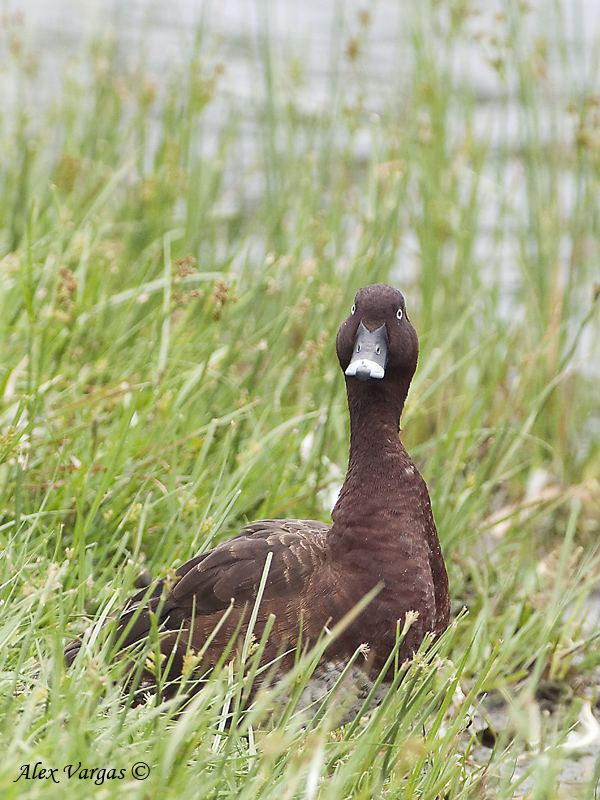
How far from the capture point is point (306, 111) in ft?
19.0

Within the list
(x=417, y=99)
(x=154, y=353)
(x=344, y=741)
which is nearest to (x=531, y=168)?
(x=417, y=99)

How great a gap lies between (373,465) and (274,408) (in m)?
0.93

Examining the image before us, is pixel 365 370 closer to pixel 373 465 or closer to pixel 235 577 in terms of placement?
pixel 373 465

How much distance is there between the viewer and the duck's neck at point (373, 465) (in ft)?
9.02

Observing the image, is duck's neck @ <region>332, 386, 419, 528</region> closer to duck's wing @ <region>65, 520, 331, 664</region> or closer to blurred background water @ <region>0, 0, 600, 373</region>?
duck's wing @ <region>65, 520, 331, 664</region>

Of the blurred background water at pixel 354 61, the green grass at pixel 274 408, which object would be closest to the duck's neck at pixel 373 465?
the green grass at pixel 274 408

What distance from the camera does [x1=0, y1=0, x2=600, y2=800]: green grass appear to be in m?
2.15

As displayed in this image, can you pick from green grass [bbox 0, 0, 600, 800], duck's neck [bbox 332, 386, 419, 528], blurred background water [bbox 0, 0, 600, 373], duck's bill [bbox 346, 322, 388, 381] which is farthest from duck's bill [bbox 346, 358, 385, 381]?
blurred background water [bbox 0, 0, 600, 373]

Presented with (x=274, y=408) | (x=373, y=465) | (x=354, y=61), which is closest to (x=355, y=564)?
(x=373, y=465)

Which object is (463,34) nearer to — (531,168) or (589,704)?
(531,168)

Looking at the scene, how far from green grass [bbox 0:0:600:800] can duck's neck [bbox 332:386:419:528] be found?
0.32 metres

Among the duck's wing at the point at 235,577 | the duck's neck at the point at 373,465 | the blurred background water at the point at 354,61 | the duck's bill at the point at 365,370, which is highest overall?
the blurred background water at the point at 354,61

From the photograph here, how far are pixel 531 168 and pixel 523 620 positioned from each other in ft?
7.82

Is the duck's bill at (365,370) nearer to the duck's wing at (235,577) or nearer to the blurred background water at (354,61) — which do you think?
the duck's wing at (235,577)
